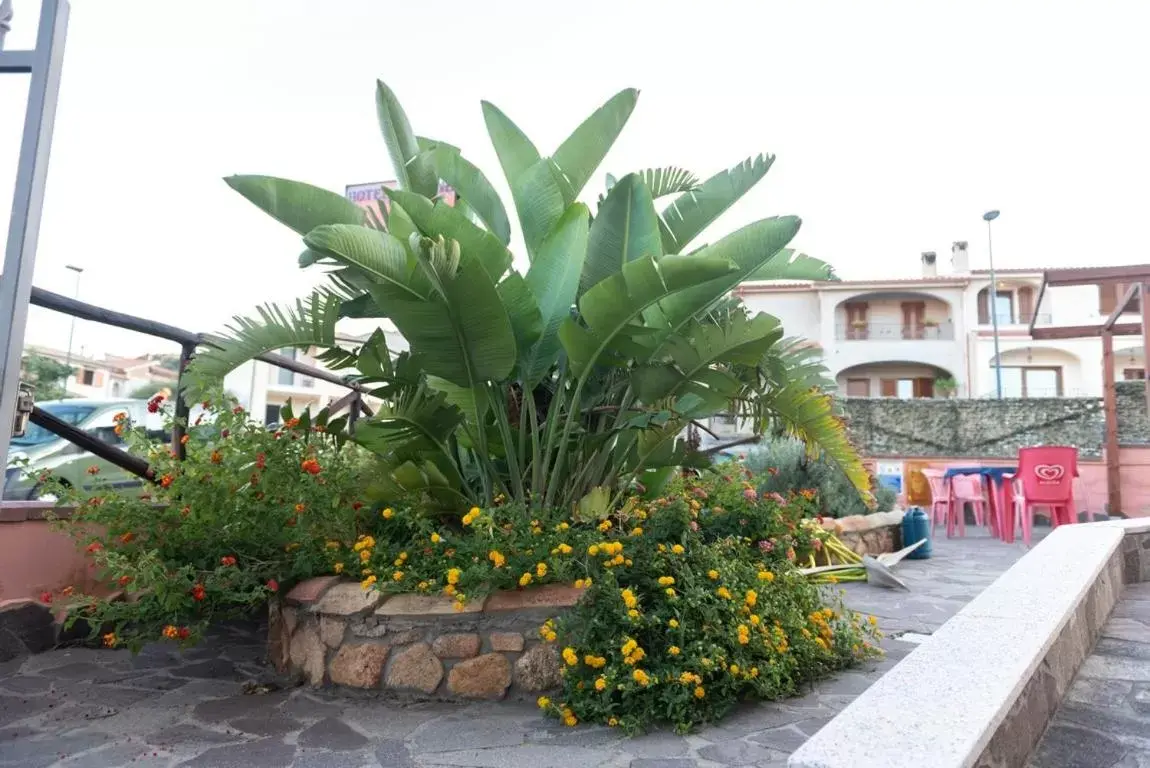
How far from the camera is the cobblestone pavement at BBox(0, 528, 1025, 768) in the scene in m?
2.27

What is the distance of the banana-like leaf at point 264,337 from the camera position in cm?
317

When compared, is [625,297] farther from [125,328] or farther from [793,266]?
[125,328]

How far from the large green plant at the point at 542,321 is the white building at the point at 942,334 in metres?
23.3

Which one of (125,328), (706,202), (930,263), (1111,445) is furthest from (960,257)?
(125,328)

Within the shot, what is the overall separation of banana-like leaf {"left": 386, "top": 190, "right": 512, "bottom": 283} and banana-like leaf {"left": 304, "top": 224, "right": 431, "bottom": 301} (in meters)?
0.13

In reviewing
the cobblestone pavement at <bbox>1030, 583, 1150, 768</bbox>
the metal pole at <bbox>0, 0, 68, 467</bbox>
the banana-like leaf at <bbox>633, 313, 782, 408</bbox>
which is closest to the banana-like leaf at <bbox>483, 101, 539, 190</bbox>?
the banana-like leaf at <bbox>633, 313, 782, 408</bbox>

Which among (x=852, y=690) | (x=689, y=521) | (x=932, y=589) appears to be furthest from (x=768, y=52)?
(x=852, y=690)

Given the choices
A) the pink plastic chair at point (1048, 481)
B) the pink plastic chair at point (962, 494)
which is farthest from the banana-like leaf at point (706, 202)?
the pink plastic chair at point (962, 494)

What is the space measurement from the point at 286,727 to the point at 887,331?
28415 mm

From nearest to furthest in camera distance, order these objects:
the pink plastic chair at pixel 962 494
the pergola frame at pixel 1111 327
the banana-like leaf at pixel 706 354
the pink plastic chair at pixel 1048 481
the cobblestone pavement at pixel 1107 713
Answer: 1. the cobblestone pavement at pixel 1107 713
2. the banana-like leaf at pixel 706 354
3. the pergola frame at pixel 1111 327
4. the pink plastic chair at pixel 1048 481
5. the pink plastic chair at pixel 962 494

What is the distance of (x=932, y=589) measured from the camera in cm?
528

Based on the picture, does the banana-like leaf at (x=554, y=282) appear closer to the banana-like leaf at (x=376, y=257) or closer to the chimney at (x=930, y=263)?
the banana-like leaf at (x=376, y=257)

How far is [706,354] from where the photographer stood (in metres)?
3.20

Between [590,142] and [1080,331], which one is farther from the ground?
[1080,331]
